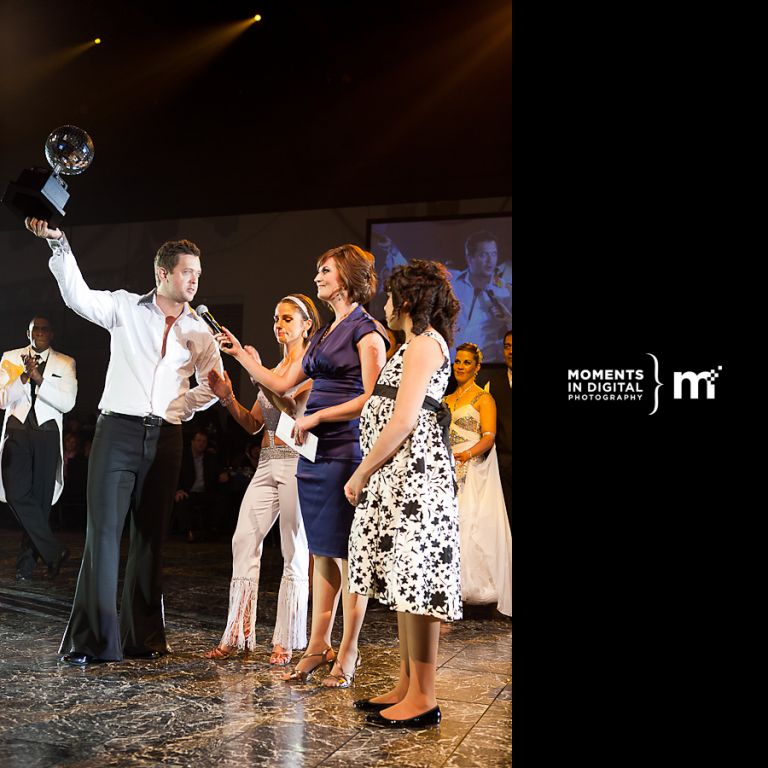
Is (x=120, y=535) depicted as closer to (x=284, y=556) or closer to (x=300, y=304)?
(x=284, y=556)

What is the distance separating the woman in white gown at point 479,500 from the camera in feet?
15.7

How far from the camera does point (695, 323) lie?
157 cm

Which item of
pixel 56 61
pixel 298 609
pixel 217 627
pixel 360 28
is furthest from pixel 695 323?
pixel 56 61

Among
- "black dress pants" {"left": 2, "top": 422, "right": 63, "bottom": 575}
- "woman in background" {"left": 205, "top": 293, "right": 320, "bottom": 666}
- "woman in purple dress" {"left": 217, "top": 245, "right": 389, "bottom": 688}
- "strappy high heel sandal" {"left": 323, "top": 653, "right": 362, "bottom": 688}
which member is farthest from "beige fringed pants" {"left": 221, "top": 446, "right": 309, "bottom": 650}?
"black dress pants" {"left": 2, "top": 422, "right": 63, "bottom": 575}

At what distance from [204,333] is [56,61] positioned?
2831 millimetres

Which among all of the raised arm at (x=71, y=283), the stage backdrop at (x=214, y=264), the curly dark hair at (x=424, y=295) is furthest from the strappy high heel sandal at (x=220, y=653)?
the stage backdrop at (x=214, y=264)

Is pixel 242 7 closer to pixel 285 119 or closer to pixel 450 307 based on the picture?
pixel 285 119

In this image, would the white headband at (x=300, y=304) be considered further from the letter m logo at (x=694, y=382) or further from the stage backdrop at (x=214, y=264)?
the letter m logo at (x=694, y=382)

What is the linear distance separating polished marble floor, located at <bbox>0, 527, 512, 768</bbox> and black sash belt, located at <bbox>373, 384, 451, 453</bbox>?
919mm

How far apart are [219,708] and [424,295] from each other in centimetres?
153

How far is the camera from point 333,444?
10.8 feet

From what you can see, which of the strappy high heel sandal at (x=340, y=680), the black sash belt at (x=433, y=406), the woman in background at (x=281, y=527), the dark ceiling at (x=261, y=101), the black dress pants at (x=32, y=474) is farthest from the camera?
the black dress pants at (x=32, y=474)

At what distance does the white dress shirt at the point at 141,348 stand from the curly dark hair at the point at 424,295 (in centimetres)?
130

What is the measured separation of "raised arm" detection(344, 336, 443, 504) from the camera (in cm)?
263
